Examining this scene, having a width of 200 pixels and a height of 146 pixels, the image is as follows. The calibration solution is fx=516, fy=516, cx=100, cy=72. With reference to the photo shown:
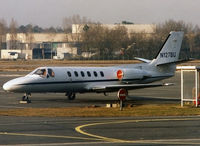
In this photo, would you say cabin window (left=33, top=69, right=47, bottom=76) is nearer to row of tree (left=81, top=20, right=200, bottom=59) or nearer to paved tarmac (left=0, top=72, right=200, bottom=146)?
paved tarmac (left=0, top=72, right=200, bottom=146)

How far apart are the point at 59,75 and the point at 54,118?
1047cm

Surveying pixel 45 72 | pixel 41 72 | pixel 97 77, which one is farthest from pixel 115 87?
pixel 41 72

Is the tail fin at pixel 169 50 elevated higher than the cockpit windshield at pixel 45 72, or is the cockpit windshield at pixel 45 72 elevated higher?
the tail fin at pixel 169 50

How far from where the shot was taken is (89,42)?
11788 centimetres

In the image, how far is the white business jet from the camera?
31.8 meters

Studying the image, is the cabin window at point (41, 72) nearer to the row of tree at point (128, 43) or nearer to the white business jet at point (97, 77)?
the white business jet at point (97, 77)

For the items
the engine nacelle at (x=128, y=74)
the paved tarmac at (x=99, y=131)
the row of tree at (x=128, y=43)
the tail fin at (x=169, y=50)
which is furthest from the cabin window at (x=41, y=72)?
the row of tree at (x=128, y=43)

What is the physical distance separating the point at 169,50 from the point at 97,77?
6.26m

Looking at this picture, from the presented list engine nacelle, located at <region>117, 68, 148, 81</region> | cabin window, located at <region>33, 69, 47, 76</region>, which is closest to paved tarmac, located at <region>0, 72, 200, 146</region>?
cabin window, located at <region>33, 69, 47, 76</region>

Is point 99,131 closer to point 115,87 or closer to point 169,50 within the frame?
point 115,87

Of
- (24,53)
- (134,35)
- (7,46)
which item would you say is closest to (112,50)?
(134,35)

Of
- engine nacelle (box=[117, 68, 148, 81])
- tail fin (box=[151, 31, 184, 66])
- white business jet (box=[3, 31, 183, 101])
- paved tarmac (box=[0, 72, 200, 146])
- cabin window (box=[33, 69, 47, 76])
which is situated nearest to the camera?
paved tarmac (box=[0, 72, 200, 146])

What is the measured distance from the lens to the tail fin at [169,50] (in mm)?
37375

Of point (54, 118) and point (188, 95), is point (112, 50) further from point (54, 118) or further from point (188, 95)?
point (54, 118)
